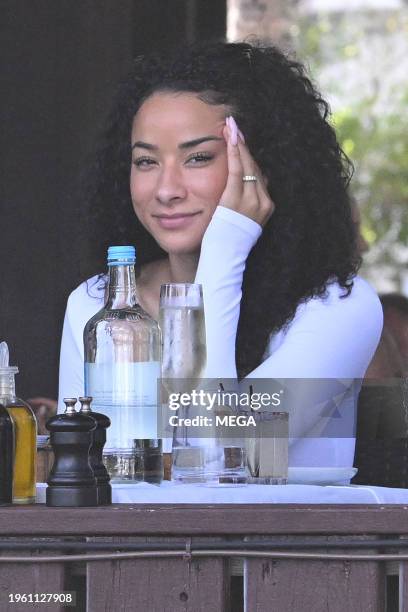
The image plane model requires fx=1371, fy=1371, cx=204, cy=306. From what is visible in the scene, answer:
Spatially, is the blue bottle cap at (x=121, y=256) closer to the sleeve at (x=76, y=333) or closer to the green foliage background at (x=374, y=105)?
the sleeve at (x=76, y=333)

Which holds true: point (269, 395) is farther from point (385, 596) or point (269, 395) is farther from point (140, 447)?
point (385, 596)

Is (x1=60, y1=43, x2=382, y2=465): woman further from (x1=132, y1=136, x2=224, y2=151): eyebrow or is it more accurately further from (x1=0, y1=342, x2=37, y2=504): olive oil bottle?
(x1=0, y1=342, x2=37, y2=504): olive oil bottle

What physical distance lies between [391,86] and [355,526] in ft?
61.4

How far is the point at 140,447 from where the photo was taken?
75.2 inches

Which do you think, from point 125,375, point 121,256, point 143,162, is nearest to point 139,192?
point 143,162

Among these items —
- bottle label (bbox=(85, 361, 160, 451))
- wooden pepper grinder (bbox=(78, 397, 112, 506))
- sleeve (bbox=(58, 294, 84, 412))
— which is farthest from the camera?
sleeve (bbox=(58, 294, 84, 412))

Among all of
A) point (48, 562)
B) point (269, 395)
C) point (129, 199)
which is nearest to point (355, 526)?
point (48, 562)

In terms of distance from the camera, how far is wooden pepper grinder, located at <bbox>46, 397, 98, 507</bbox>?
1628mm

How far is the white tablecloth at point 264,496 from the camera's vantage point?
1695mm

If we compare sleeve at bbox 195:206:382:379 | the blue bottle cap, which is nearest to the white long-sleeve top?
sleeve at bbox 195:206:382:379

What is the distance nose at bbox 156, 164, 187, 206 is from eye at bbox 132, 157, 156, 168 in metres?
0.04

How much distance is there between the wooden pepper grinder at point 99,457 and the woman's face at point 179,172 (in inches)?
36.3

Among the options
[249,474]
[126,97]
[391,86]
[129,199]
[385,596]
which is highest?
[391,86]

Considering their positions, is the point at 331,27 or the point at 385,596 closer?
the point at 385,596
